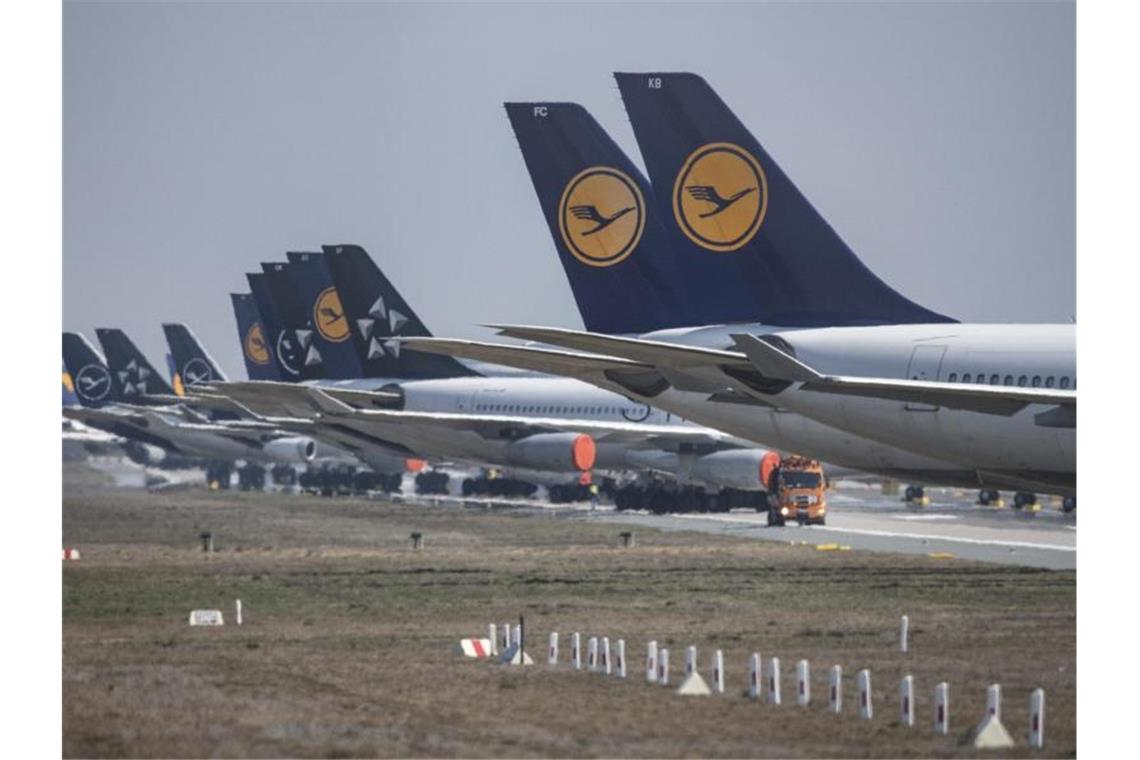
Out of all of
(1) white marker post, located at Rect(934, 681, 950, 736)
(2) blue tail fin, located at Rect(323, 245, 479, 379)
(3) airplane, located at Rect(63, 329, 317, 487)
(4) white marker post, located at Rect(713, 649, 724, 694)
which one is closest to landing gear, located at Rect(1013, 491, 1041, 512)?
(2) blue tail fin, located at Rect(323, 245, 479, 379)

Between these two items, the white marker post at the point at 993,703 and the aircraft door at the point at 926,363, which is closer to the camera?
the white marker post at the point at 993,703

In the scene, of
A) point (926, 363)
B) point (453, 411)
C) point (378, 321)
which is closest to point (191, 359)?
point (378, 321)

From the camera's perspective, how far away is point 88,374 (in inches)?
5595

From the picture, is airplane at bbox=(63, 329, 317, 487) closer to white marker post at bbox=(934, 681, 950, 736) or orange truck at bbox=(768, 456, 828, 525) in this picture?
orange truck at bbox=(768, 456, 828, 525)

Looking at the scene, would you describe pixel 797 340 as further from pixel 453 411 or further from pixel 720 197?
pixel 453 411

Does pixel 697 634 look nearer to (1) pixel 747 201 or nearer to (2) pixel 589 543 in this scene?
(1) pixel 747 201

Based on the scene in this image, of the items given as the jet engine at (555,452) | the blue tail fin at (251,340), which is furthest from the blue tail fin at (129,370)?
the jet engine at (555,452)

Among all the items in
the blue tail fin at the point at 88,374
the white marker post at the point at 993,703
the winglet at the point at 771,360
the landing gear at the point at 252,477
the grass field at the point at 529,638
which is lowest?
the grass field at the point at 529,638

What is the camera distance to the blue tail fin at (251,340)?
12938 centimetres

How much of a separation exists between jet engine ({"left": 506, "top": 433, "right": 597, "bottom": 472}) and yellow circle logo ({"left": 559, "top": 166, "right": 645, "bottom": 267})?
29.3 meters

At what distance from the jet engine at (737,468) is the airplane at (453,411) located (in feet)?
0.16

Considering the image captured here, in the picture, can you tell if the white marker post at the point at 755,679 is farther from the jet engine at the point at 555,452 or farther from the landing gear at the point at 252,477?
the landing gear at the point at 252,477
